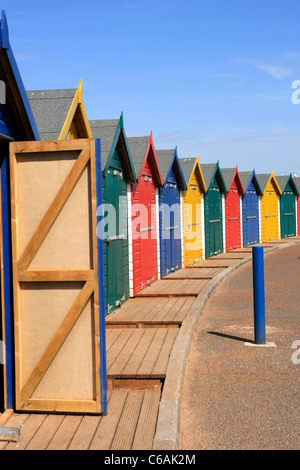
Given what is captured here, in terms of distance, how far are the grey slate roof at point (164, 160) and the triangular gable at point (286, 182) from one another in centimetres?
1624

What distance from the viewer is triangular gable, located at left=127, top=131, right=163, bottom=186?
12578 mm

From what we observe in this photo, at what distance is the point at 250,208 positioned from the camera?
87.7 feet

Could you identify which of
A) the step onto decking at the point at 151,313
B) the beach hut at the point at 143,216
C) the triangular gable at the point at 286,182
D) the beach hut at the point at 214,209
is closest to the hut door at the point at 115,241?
the step onto decking at the point at 151,313

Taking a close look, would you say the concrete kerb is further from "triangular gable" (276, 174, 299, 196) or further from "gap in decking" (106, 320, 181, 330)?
"triangular gable" (276, 174, 299, 196)

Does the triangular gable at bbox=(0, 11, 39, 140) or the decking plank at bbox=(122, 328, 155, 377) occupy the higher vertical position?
the triangular gable at bbox=(0, 11, 39, 140)

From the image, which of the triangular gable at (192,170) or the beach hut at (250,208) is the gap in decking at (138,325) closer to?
the triangular gable at (192,170)

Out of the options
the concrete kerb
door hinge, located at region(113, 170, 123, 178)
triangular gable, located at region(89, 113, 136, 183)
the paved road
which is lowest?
the paved road

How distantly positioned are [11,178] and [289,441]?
3.30m

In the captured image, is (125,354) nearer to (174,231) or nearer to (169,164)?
(169,164)

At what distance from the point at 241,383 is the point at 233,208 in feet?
60.6

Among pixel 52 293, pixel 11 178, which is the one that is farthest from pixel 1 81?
pixel 52 293

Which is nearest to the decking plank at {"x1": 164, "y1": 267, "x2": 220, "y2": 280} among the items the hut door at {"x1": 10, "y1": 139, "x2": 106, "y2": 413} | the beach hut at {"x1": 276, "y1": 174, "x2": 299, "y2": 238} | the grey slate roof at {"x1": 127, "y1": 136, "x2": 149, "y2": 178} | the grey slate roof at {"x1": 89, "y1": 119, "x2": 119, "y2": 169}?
the grey slate roof at {"x1": 127, "y1": 136, "x2": 149, "y2": 178}

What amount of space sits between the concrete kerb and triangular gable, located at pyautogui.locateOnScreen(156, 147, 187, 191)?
556 cm
